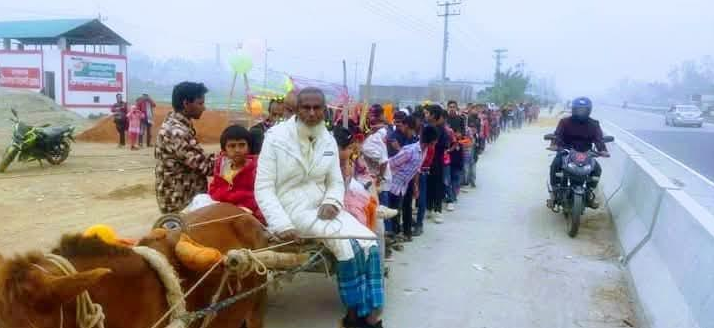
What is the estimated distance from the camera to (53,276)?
1.87 metres

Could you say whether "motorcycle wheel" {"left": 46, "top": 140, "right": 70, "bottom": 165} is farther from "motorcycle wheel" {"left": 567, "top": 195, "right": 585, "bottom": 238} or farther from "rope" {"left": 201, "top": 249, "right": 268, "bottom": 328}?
"rope" {"left": 201, "top": 249, "right": 268, "bottom": 328}

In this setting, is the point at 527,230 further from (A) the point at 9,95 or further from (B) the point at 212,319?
(A) the point at 9,95

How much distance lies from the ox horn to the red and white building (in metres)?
28.1

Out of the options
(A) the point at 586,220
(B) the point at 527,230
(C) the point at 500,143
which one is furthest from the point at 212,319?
(C) the point at 500,143

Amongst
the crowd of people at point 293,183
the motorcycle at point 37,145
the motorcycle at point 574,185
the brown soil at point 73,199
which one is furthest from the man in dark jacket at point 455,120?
the motorcycle at point 37,145

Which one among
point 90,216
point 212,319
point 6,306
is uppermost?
point 6,306

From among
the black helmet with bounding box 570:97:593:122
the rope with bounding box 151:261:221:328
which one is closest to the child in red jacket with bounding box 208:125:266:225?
the rope with bounding box 151:261:221:328

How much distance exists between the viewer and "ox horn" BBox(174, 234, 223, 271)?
2623mm

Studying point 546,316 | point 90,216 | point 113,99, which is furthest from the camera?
point 113,99

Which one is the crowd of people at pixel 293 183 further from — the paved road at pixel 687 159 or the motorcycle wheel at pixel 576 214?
the paved road at pixel 687 159

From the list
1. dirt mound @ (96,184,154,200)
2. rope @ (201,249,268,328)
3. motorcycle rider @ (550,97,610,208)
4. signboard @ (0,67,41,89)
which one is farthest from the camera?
signboard @ (0,67,41,89)

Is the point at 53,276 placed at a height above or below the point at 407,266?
above

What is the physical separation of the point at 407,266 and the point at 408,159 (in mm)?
1233

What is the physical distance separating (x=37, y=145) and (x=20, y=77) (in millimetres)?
19592
